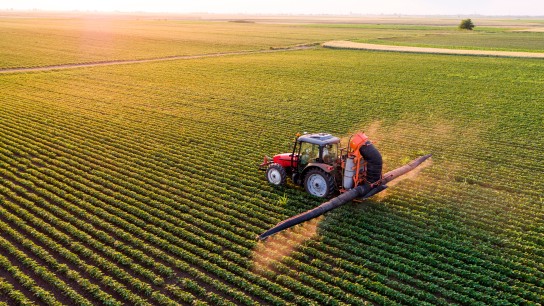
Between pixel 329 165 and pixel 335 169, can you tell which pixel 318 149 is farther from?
pixel 335 169

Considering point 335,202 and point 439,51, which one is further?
point 439,51

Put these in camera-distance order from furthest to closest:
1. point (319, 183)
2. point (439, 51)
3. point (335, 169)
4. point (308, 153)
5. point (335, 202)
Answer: point (439, 51) < point (308, 153) < point (319, 183) < point (335, 169) < point (335, 202)

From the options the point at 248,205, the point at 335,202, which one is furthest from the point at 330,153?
the point at 248,205

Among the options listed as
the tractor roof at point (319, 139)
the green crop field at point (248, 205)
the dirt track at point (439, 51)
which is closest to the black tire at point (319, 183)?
the green crop field at point (248, 205)

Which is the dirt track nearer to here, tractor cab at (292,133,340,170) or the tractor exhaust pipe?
the tractor exhaust pipe

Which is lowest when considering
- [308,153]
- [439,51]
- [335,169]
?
[335,169]

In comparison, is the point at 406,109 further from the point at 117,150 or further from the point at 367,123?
the point at 117,150

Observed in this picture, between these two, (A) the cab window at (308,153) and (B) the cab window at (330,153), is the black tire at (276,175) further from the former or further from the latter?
(B) the cab window at (330,153)

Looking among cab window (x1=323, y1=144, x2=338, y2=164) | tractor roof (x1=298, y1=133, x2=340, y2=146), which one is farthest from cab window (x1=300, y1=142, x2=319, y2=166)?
cab window (x1=323, y1=144, x2=338, y2=164)
